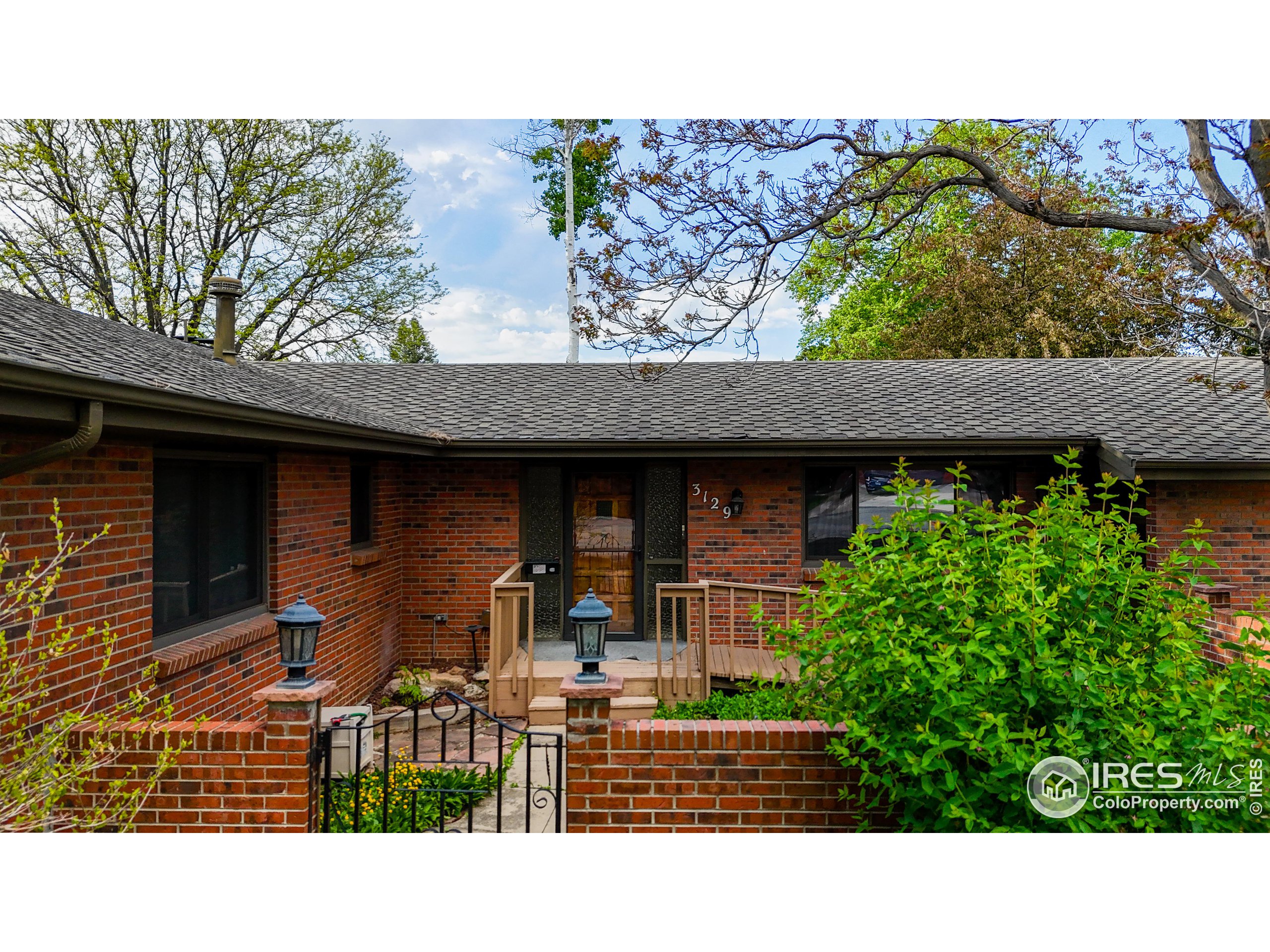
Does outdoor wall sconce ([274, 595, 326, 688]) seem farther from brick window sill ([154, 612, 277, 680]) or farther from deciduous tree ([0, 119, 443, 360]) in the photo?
deciduous tree ([0, 119, 443, 360])

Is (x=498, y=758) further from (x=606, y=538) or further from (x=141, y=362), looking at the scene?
(x=606, y=538)

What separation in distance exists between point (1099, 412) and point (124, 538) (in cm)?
977

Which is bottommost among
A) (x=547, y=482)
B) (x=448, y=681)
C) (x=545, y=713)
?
(x=448, y=681)

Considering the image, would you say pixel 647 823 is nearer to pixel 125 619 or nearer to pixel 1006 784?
pixel 1006 784

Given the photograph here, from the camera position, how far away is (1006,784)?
2721 mm

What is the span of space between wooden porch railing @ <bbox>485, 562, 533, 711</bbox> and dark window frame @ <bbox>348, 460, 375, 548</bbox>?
1842 millimetres

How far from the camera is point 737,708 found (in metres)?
5.77

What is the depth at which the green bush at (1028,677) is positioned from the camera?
8.86 ft

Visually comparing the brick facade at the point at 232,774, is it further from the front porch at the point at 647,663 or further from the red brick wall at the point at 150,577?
the front porch at the point at 647,663

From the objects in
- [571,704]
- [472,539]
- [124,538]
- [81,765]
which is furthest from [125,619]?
[472,539]

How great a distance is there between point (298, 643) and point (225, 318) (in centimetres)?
557

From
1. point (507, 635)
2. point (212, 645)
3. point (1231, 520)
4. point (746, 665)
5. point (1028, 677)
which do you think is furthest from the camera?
point (1231, 520)

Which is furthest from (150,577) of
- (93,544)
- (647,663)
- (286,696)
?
(647,663)
